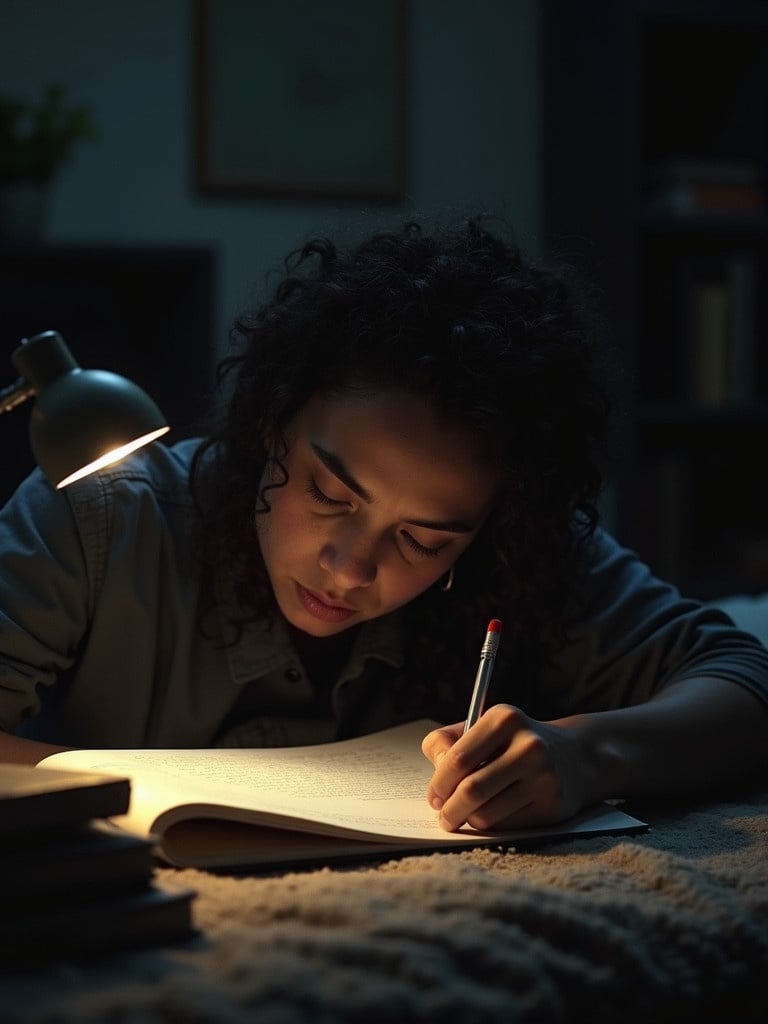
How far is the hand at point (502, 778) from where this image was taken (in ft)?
3.10

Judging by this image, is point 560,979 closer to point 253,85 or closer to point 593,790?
point 593,790

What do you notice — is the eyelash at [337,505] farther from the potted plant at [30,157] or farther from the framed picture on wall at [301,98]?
the framed picture on wall at [301,98]

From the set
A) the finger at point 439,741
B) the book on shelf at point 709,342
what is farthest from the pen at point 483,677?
the book on shelf at point 709,342

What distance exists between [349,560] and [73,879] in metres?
0.49

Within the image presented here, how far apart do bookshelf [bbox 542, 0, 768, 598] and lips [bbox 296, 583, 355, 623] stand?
1653 mm

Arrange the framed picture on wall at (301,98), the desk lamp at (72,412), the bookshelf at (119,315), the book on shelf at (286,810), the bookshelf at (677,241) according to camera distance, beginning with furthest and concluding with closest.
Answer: the bookshelf at (677,241), the framed picture on wall at (301,98), the bookshelf at (119,315), the desk lamp at (72,412), the book on shelf at (286,810)

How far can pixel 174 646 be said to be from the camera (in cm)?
129

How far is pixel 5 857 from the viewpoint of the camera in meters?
0.67

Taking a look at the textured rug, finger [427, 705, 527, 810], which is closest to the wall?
finger [427, 705, 527, 810]

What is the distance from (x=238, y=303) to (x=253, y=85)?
0.46m

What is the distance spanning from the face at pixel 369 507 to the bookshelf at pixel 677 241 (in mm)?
1623

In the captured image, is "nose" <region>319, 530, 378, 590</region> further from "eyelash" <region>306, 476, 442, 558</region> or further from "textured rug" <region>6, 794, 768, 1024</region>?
"textured rug" <region>6, 794, 768, 1024</region>

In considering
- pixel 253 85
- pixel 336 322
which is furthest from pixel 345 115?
pixel 336 322

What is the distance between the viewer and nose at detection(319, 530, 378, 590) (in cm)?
112
